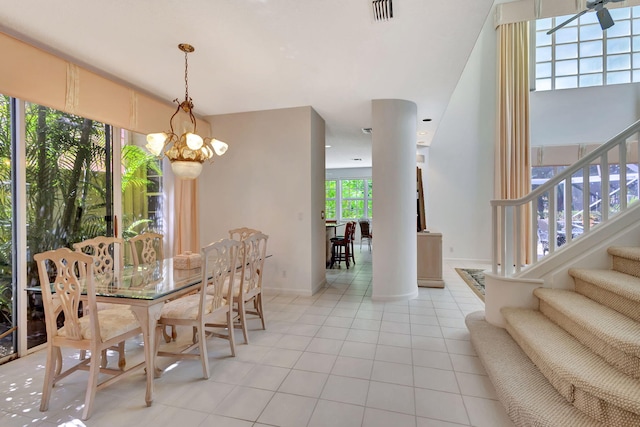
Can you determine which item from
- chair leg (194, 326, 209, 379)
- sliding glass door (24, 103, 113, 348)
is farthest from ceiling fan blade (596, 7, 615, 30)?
sliding glass door (24, 103, 113, 348)

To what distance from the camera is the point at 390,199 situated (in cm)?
401

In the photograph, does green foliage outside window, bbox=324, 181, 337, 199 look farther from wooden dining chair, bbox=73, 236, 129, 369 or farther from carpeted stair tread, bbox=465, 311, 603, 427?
carpeted stair tread, bbox=465, 311, 603, 427

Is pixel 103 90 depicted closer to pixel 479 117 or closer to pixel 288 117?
pixel 288 117

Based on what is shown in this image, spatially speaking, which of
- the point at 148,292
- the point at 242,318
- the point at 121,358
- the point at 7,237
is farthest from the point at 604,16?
the point at 7,237

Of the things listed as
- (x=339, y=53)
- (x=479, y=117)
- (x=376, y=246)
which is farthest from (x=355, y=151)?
(x=339, y=53)

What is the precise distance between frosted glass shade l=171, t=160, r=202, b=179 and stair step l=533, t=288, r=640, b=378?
10.3 ft

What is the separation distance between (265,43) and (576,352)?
10.5ft

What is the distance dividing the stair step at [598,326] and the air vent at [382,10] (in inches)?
97.0

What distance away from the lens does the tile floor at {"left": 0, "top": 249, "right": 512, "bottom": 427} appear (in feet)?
5.81

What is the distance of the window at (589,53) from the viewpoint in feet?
21.1

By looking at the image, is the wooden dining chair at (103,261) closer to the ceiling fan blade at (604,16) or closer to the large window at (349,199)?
the ceiling fan blade at (604,16)

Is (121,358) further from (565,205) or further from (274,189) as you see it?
(565,205)

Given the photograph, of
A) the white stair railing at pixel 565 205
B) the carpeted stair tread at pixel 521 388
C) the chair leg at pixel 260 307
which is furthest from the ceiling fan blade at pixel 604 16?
the chair leg at pixel 260 307

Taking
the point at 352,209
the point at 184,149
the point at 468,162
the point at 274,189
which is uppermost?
the point at 468,162
